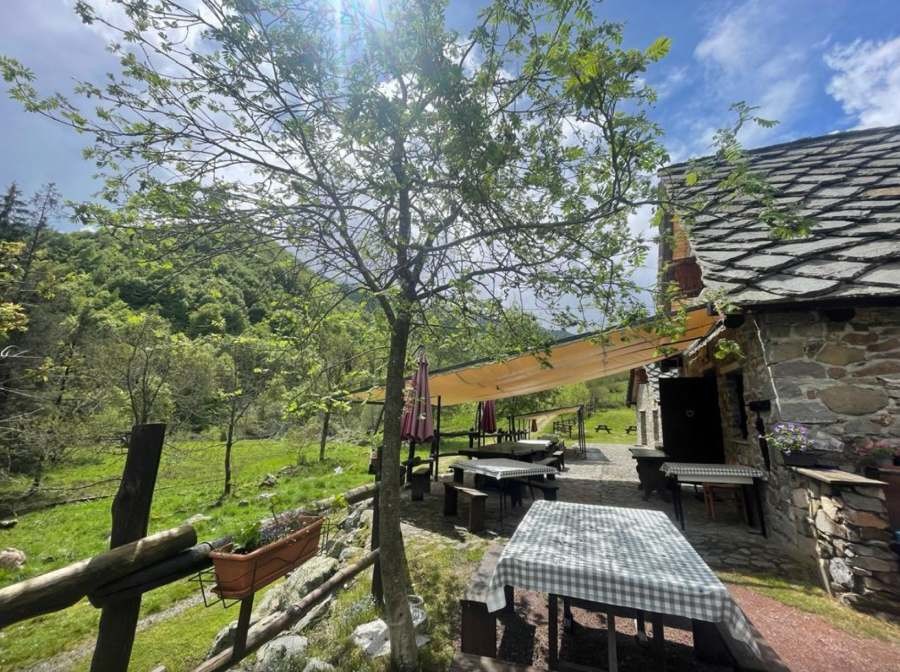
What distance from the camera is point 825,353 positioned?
151 inches

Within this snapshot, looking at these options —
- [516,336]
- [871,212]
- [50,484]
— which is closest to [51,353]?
[50,484]

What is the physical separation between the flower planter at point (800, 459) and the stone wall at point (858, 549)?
0.31m

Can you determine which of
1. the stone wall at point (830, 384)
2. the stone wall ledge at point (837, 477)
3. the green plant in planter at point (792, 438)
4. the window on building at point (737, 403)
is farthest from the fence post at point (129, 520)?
the window on building at point (737, 403)

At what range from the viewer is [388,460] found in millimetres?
2553

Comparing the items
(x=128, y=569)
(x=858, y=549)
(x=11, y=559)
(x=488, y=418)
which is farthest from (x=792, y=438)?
(x=11, y=559)

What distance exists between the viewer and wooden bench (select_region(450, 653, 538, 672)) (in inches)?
78.7

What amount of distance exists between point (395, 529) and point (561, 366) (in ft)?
14.1

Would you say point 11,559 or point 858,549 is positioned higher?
point 858,549

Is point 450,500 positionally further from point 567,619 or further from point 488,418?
point 488,418

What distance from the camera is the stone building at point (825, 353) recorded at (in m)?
3.01

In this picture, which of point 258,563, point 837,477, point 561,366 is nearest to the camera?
point 258,563

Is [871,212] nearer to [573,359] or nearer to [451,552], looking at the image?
[573,359]

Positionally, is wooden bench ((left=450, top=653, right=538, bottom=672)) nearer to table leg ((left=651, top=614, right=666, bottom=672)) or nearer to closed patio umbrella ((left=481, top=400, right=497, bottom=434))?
table leg ((left=651, top=614, right=666, bottom=672))

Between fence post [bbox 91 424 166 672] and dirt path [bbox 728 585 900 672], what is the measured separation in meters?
3.63
